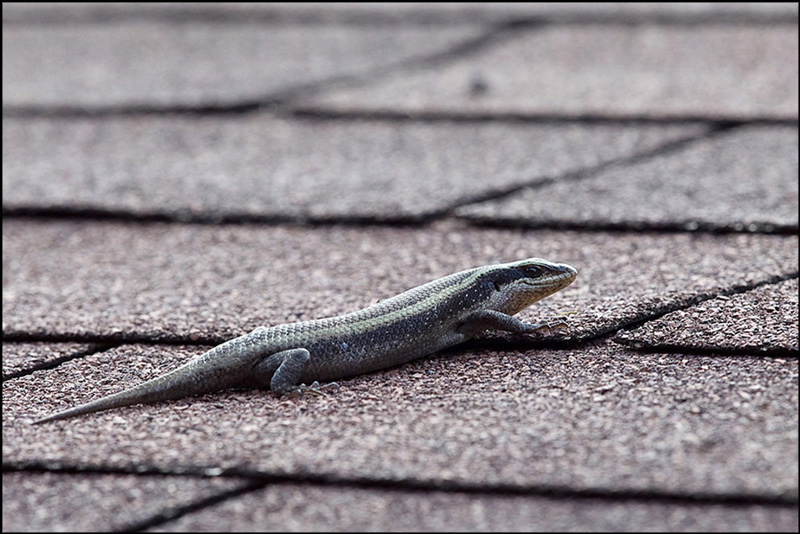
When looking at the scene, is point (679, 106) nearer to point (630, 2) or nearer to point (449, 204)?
point (449, 204)

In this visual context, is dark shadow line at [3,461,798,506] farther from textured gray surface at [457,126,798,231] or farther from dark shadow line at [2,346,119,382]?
textured gray surface at [457,126,798,231]

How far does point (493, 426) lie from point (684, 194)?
10.9 feet

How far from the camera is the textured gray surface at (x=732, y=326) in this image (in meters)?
4.69

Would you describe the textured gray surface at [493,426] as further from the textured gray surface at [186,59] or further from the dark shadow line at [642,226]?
the textured gray surface at [186,59]

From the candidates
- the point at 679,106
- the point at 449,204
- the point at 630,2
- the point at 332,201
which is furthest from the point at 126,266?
the point at 630,2

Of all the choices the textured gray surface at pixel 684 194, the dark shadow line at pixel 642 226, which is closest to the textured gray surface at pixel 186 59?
the textured gray surface at pixel 684 194

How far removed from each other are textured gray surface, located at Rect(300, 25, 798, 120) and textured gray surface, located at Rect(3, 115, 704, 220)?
44cm

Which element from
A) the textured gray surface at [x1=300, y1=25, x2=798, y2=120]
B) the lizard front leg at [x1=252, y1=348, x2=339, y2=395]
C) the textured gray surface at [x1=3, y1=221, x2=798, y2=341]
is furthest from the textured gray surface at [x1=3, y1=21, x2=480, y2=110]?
the lizard front leg at [x1=252, y1=348, x2=339, y2=395]

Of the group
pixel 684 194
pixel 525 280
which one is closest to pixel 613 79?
pixel 684 194

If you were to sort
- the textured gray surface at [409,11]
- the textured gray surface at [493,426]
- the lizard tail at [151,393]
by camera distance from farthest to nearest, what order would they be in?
the textured gray surface at [409,11] < the lizard tail at [151,393] < the textured gray surface at [493,426]

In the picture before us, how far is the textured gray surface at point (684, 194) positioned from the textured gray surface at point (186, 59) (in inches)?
131

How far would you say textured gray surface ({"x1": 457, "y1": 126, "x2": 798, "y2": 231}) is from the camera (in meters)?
6.54

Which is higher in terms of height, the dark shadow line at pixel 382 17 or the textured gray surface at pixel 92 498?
the dark shadow line at pixel 382 17

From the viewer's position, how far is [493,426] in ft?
13.4
